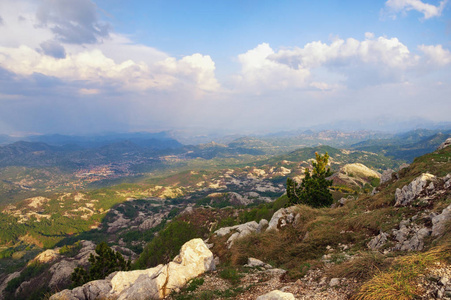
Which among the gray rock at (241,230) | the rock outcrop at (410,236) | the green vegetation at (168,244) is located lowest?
the green vegetation at (168,244)

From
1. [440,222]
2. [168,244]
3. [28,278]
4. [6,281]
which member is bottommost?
[6,281]

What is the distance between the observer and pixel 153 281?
1673 centimetres

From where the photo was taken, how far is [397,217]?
17688 millimetres

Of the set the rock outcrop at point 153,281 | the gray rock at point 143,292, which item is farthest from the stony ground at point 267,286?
the gray rock at point 143,292

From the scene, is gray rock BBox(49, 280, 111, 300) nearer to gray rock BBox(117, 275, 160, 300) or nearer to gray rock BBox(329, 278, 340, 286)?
gray rock BBox(117, 275, 160, 300)

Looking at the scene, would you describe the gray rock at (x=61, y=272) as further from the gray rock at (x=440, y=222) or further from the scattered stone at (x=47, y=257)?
the gray rock at (x=440, y=222)

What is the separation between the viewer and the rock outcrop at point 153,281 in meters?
16.1

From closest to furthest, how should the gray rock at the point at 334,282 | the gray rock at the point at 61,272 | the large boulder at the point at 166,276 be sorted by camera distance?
1. the gray rock at the point at 334,282
2. the large boulder at the point at 166,276
3. the gray rock at the point at 61,272

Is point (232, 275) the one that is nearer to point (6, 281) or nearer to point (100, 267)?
point (100, 267)

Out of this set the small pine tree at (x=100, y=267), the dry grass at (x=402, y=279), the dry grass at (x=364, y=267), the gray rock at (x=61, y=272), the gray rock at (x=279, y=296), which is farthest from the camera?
the gray rock at (x=61, y=272)

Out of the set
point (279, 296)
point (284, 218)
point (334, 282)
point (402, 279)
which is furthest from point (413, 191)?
point (279, 296)

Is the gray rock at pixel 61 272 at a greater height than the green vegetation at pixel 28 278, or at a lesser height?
greater

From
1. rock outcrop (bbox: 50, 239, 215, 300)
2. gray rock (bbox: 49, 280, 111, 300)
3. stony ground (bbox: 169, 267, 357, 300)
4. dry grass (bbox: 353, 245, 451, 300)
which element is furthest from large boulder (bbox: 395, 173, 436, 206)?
gray rock (bbox: 49, 280, 111, 300)

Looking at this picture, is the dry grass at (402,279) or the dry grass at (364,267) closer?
the dry grass at (402,279)
